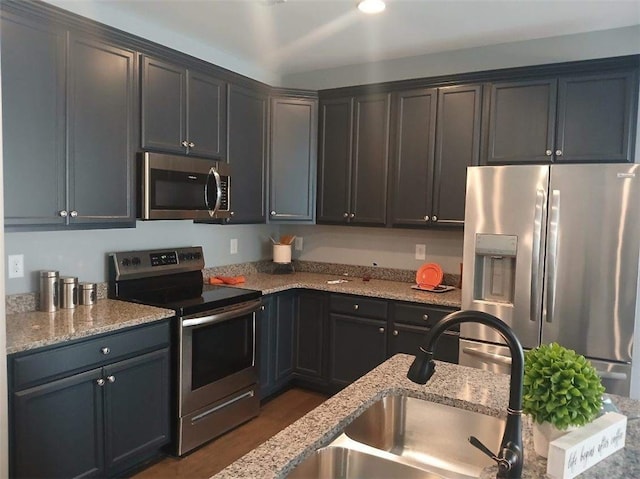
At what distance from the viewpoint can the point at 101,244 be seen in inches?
115

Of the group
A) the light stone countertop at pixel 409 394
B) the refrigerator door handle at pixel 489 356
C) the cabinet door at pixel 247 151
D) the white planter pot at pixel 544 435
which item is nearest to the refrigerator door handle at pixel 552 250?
the refrigerator door handle at pixel 489 356

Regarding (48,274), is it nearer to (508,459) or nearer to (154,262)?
(154,262)

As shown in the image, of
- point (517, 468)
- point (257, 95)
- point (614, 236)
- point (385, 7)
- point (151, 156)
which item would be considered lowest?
point (517, 468)

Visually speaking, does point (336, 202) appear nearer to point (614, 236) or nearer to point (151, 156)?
point (151, 156)

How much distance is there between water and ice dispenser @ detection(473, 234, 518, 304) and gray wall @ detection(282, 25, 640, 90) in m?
1.42

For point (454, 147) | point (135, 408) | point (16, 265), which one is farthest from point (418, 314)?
point (16, 265)

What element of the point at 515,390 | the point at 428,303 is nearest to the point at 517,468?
the point at 515,390

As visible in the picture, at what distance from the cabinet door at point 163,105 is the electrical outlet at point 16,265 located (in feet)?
2.95

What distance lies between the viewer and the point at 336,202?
12.6ft

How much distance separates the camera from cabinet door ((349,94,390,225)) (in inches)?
142

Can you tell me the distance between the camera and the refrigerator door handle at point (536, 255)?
8.80ft

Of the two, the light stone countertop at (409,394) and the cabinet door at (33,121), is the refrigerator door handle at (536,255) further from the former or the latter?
the cabinet door at (33,121)

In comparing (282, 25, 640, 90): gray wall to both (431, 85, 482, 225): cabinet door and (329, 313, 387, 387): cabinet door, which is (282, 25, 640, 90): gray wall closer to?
(431, 85, 482, 225): cabinet door

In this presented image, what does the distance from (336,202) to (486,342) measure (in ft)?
5.24
